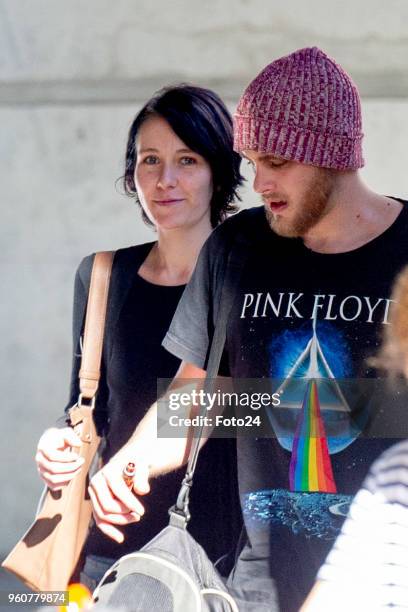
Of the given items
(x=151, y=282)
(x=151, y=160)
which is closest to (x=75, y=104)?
(x=151, y=160)

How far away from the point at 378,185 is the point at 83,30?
3.78 ft

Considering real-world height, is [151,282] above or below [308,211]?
below

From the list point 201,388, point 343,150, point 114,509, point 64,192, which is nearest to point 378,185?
point 343,150

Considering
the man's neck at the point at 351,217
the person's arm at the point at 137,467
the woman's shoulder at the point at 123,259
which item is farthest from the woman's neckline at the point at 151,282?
the man's neck at the point at 351,217

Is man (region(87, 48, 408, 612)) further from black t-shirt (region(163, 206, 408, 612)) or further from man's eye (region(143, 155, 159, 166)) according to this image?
man's eye (region(143, 155, 159, 166))

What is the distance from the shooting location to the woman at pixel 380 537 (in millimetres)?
2732

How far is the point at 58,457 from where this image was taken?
10.9ft

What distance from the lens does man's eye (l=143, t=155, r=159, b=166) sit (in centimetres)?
314

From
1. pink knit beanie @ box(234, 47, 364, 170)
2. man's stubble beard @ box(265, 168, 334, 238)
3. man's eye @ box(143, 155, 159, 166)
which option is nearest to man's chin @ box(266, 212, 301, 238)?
man's stubble beard @ box(265, 168, 334, 238)

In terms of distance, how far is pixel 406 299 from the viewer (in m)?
2.73

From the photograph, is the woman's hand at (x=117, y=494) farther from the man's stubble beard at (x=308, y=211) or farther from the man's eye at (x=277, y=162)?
the man's eye at (x=277, y=162)

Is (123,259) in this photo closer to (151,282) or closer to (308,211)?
(151,282)

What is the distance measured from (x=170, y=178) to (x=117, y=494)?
1.01m

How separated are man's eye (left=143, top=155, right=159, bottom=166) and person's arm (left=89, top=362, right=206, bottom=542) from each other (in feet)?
2.16
